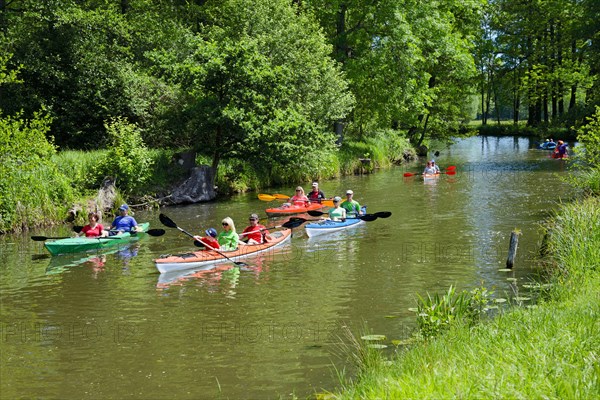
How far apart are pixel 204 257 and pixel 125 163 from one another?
9981 mm

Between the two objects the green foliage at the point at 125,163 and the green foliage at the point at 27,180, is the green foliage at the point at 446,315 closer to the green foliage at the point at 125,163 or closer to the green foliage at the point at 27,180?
the green foliage at the point at 27,180

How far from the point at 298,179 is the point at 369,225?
37.4 ft

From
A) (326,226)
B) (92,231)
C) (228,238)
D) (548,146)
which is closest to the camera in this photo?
(228,238)

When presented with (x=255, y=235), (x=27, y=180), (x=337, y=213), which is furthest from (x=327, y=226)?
(x=27, y=180)

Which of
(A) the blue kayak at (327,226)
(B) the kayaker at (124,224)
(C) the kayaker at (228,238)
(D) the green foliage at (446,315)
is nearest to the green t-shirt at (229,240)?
(C) the kayaker at (228,238)

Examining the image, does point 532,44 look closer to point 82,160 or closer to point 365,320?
point 82,160

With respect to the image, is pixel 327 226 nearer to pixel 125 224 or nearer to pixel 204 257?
pixel 204 257

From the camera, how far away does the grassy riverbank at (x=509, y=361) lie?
609 cm

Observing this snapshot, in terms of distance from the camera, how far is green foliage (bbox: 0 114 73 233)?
19562 mm

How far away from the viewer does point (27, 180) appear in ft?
66.6

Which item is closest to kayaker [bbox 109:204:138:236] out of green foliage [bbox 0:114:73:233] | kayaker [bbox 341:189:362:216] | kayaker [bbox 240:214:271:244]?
green foliage [bbox 0:114:73:233]

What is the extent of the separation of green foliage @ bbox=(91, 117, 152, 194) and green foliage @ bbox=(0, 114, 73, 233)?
2484 mm

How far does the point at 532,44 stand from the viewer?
6069cm

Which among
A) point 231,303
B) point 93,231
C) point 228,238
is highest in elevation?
point 93,231
